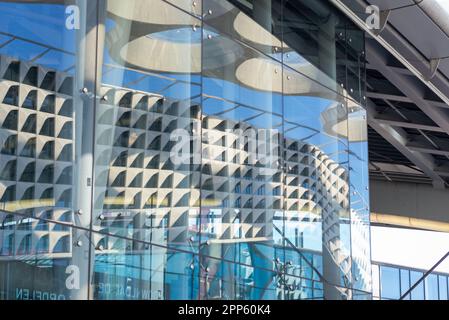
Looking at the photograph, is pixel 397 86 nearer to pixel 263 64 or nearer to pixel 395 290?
pixel 263 64

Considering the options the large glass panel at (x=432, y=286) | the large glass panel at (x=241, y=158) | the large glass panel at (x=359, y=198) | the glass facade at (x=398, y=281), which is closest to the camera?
the large glass panel at (x=241, y=158)

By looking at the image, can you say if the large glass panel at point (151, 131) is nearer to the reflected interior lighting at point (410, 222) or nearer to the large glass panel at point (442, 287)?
the large glass panel at point (442, 287)

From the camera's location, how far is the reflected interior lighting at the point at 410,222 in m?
32.9

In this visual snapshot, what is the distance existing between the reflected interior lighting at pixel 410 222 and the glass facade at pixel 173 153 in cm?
2328

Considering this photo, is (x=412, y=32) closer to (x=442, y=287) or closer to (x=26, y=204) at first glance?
(x=26, y=204)

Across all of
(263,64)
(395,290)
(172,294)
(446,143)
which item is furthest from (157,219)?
(395,290)

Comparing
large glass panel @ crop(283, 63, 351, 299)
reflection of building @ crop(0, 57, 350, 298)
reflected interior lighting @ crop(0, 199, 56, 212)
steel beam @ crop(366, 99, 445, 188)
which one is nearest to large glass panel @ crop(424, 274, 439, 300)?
steel beam @ crop(366, 99, 445, 188)

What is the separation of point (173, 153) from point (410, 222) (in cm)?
2784

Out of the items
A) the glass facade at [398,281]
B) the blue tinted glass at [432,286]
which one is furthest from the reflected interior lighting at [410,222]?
the blue tinted glass at [432,286]

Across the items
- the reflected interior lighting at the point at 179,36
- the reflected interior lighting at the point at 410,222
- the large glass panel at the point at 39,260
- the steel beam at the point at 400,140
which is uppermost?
the steel beam at the point at 400,140

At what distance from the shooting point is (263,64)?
8883 mm

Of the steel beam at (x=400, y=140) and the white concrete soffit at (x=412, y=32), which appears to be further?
the steel beam at (x=400, y=140)

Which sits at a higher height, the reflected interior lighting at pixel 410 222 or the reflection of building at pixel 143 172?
the reflected interior lighting at pixel 410 222

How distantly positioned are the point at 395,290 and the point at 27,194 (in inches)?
966
